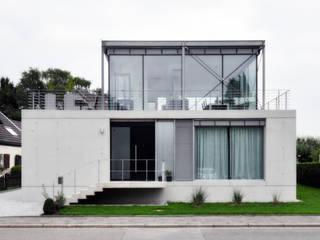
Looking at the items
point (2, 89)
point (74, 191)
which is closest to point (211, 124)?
point (74, 191)

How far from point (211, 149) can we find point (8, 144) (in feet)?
66.6

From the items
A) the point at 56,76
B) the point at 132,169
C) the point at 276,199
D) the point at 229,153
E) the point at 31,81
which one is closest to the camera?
the point at 276,199

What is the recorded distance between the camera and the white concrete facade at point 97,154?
51.1 feet

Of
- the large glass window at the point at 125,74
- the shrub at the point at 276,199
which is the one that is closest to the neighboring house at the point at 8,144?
the large glass window at the point at 125,74

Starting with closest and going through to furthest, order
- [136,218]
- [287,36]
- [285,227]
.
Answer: [285,227] → [136,218] → [287,36]

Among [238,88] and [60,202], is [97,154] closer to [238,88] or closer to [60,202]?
[60,202]

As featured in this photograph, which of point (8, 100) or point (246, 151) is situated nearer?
point (246, 151)

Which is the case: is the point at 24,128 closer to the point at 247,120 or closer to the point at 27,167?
the point at 27,167

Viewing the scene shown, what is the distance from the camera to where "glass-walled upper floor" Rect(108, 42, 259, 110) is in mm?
17453

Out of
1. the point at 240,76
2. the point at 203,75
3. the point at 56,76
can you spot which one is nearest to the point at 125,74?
the point at 203,75

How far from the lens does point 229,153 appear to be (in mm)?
16172

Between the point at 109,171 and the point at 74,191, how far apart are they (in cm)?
191

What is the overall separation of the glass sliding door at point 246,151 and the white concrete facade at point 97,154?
1.42 feet

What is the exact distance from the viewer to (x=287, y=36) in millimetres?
16688
